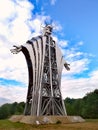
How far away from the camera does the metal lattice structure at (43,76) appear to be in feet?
155

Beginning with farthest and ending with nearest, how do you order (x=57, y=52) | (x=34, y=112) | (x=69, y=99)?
1. (x=69, y=99)
2. (x=57, y=52)
3. (x=34, y=112)

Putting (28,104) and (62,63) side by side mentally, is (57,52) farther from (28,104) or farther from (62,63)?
(28,104)

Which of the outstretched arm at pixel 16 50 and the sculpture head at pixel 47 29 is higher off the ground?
the sculpture head at pixel 47 29

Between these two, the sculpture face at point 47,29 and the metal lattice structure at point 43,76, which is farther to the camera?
the sculpture face at point 47,29

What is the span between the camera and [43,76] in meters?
48.7

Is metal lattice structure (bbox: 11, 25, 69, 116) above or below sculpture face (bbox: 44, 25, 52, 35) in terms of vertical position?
below

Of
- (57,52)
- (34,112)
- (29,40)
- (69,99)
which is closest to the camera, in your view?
(34,112)

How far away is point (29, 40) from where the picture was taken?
162 ft

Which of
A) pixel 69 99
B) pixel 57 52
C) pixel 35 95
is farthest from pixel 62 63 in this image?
pixel 69 99

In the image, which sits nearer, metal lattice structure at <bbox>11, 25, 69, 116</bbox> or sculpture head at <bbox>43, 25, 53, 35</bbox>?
metal lattice structure at <bbox>11, 25, 69, 116</bbox>

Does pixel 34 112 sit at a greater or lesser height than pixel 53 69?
lesser

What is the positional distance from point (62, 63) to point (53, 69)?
2.89 metres

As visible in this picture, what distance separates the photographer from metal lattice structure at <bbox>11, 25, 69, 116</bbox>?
1860 inches

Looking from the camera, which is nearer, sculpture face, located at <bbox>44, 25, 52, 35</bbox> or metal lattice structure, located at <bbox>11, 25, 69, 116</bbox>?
metal lattice structure, located at <bbox>11, 25, 69, 116</bbox>
